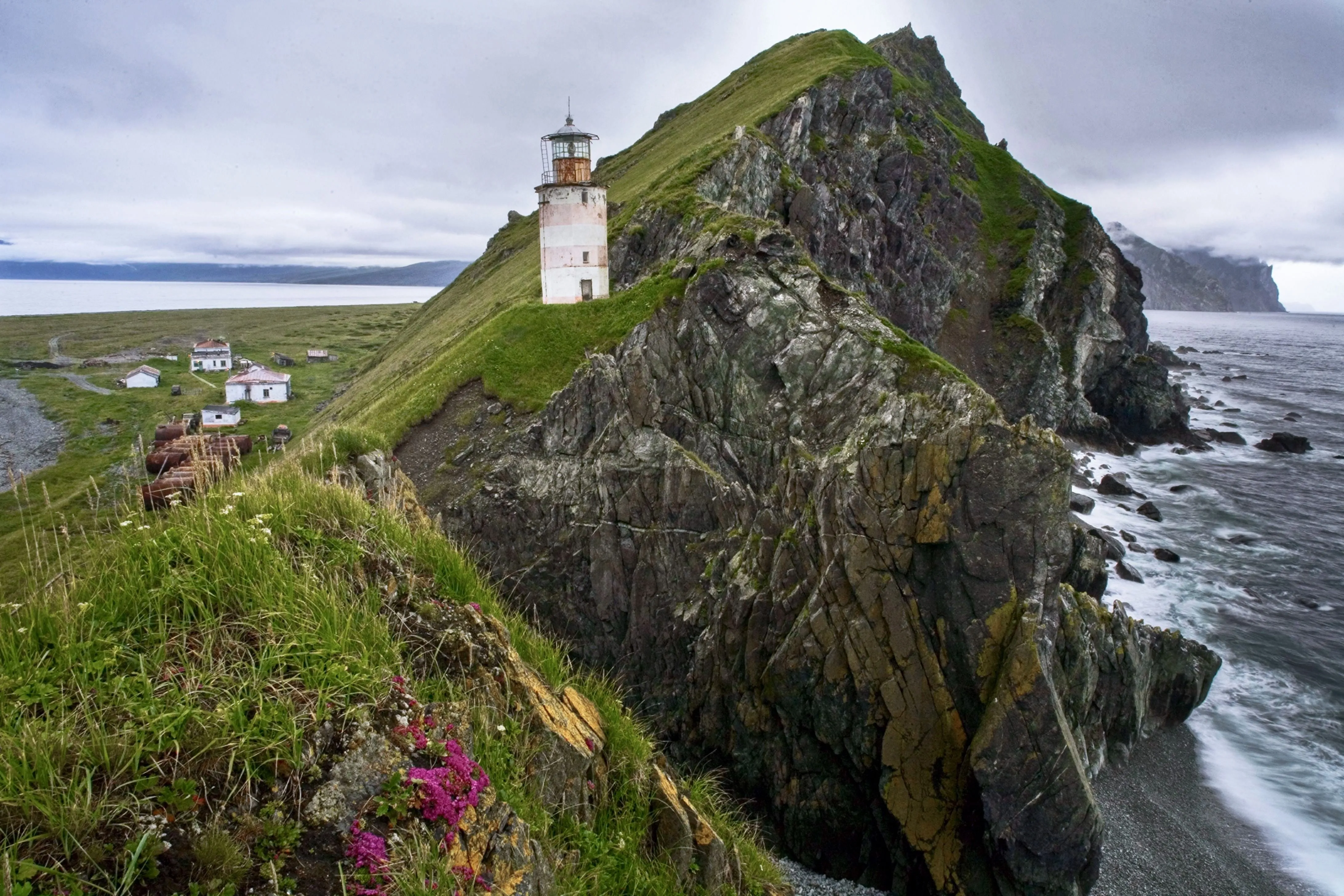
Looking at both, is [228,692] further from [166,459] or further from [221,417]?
[221,417]

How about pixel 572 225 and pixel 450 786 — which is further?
pixel 572 225

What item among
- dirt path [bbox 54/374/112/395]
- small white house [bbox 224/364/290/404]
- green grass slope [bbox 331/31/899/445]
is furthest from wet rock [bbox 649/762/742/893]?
dirt path [bbox 54/374/112/395]

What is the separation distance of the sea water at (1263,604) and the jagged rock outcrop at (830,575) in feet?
10.8

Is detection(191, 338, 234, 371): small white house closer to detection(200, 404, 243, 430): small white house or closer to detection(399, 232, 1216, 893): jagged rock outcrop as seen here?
detection(200, 404, 243, 430): small white house

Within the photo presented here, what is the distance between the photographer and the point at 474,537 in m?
29.7

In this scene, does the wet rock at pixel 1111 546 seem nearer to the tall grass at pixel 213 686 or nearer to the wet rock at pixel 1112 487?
the wet rock at pixel 1112 487

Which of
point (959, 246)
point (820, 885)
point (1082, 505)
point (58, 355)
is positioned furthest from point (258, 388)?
point (1082, 505)

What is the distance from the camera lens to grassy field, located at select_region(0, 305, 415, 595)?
3556 cm

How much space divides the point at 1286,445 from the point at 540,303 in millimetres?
76015

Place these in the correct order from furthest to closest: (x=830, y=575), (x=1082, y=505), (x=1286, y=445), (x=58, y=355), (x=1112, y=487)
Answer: (x=58, y=355)
(x=1286, y=445)
(x=1112, y=487)
(x=1082, y=505)
(x=830, y=575)

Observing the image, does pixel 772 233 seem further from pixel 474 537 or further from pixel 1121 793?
pixel 1121 793

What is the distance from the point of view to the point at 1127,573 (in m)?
40.9

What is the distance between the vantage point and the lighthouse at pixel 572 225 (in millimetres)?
38938

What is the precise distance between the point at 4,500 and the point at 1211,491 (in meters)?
89.7
